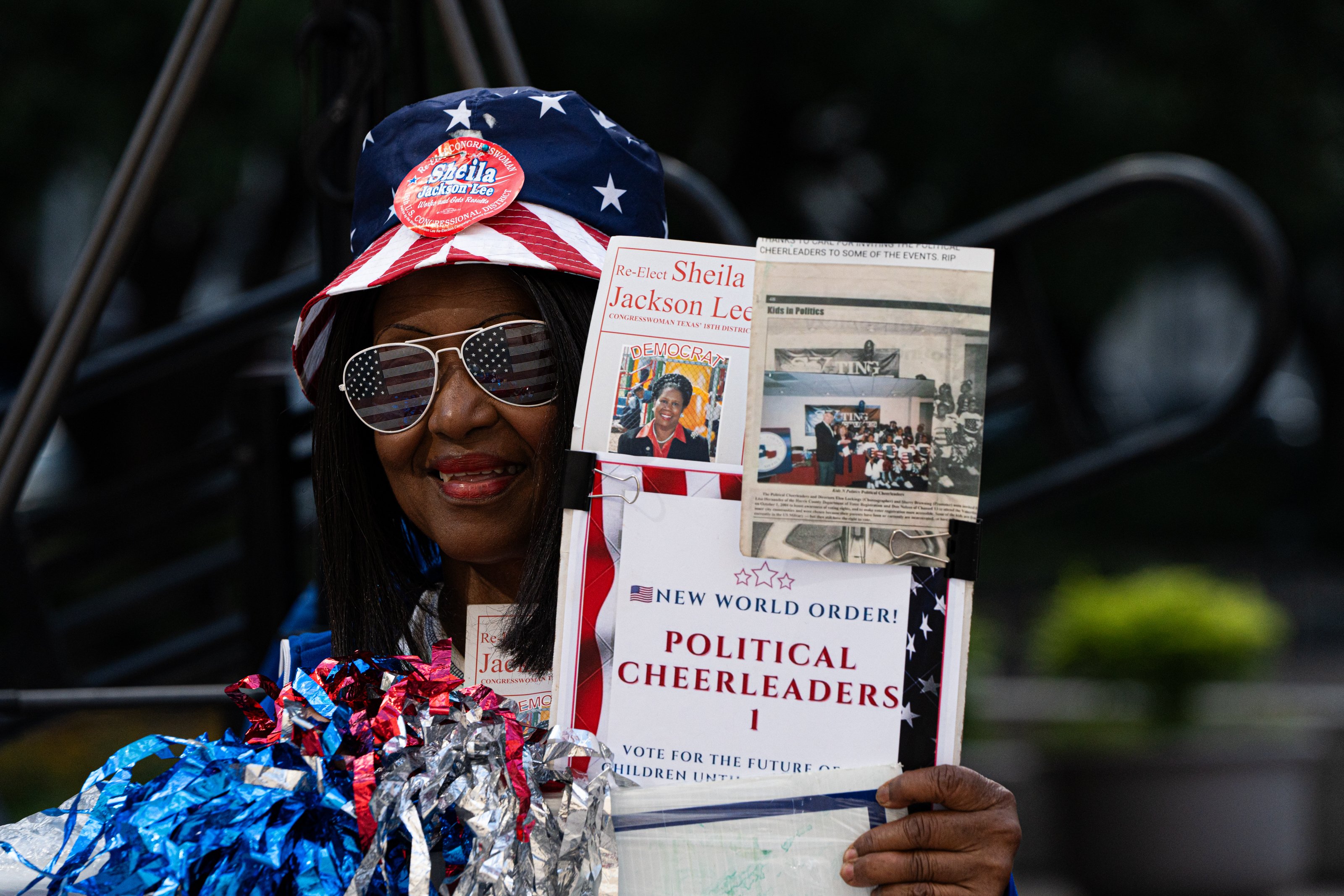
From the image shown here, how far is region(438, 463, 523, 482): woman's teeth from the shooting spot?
1589 millimetres

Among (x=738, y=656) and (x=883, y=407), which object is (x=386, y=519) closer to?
(x=738, y=656)

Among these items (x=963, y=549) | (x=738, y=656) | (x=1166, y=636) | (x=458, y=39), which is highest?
(x=458, y=39)

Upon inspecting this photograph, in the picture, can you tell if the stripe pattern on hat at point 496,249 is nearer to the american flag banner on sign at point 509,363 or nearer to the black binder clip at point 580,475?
the american flag banner on sign at point 509,363

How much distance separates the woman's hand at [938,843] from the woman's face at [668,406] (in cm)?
40

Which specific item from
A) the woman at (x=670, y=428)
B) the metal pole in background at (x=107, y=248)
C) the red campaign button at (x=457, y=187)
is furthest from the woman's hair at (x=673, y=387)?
the metal pole in background at (x=107, y=248)

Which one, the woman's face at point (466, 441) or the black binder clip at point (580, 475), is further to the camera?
the woman's face at point (466, 441)

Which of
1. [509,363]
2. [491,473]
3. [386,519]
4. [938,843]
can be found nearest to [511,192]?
[509,363]

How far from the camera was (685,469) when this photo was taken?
1.33 metres

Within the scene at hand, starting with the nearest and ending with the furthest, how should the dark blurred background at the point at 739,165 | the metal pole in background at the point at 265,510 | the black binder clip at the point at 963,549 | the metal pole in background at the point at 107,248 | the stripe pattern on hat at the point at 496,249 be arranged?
the black binder clip at the point at 963,549 → the stripe pattern on hat at the point at 496,249 → the metal pole in background at the point at 107,248 → the metal pole in background at the point at 265,510 → the dark blurred background at the point at 739,165

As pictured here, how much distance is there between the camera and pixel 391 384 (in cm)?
160

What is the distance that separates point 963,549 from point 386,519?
0.82m

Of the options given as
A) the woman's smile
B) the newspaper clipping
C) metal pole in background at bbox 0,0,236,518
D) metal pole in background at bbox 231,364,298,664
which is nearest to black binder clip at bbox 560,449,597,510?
the newspaper clipping

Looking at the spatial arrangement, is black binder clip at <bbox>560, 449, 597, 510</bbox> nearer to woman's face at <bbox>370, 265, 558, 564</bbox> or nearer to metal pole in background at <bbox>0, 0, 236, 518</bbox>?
woman's face at <bbox>370, 265, 558, 564</bbox>

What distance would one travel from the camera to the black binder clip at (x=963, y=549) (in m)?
1.26
